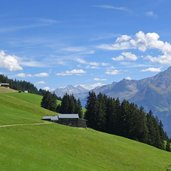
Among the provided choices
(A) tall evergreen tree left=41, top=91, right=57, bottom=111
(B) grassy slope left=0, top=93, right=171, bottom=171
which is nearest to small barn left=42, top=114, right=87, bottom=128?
(B) grassy slope left=0, top=93, right=171, bottom=171

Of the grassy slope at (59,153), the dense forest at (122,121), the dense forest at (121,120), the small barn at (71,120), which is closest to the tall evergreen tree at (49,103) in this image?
the dense forest at (121,120)

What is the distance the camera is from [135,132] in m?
140

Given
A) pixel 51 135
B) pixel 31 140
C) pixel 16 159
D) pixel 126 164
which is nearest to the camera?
pixel 16 159

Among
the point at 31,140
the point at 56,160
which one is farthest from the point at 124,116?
the point at 56,160

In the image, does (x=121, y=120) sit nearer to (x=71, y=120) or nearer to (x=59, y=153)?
(x=71, y=120)

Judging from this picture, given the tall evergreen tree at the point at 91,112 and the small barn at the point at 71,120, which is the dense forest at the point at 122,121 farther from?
the small barn at the point at 71,120

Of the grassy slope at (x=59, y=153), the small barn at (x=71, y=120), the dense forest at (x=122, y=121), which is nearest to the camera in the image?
the grassy slope at (x=59, y=153)

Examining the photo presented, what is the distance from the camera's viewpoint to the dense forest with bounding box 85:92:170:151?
140000 millimetres

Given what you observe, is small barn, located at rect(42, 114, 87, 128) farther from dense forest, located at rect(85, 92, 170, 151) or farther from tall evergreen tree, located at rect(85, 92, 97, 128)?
tall evergreen tree, located at rect(85, 92, 97, 128)

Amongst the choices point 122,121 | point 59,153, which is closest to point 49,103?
point 122,121

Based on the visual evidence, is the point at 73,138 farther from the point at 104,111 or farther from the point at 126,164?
the point at 104,111

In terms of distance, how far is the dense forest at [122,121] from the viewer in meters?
140

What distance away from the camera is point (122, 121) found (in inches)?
5625

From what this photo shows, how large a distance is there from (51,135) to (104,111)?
7314cm
